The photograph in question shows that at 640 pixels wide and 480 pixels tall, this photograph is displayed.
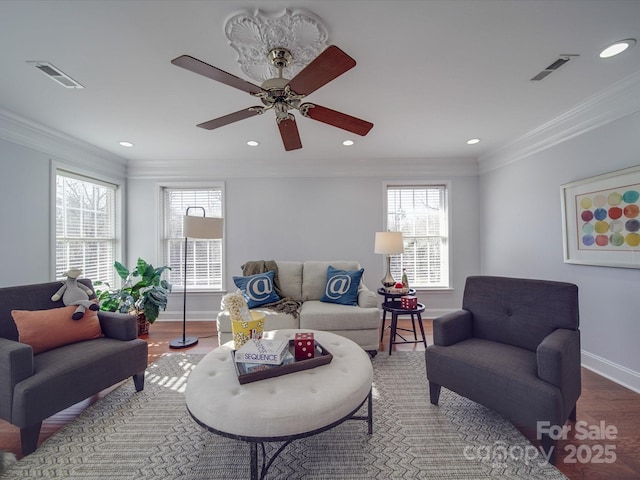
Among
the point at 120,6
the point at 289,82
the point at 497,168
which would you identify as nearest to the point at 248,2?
the point at 289,82

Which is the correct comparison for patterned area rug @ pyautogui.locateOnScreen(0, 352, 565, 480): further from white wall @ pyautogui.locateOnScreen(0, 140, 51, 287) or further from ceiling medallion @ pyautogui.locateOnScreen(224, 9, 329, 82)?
ceiling medallion @ pyautogui.locateOnScreen(224, 9, 329, 82)

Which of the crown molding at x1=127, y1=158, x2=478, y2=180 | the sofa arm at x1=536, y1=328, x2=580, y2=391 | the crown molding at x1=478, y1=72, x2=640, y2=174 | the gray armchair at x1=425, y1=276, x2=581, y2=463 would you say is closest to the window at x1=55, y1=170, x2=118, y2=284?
the crown molding at x1=127, y1=158, x2=478, y2=180

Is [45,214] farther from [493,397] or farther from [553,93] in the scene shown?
[553,93]

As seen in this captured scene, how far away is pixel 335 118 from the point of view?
1820 millimetres

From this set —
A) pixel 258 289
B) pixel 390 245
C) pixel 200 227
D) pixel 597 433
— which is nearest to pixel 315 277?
pixel 258 289

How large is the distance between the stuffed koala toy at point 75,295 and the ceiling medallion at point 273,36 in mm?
2190

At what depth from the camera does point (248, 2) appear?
1.38 m

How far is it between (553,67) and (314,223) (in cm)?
306

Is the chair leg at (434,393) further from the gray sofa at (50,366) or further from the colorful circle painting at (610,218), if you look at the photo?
the gray sofa at (50,366)

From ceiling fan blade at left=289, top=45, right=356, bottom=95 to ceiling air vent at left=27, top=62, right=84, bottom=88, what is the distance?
1792mm

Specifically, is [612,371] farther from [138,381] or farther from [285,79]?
[138,381]

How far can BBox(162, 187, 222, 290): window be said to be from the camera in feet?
14.0

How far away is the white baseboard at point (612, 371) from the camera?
2.23m

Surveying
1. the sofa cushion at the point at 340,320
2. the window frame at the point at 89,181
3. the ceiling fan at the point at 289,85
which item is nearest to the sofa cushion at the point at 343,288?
the sofa cushion at the point at 340,320
